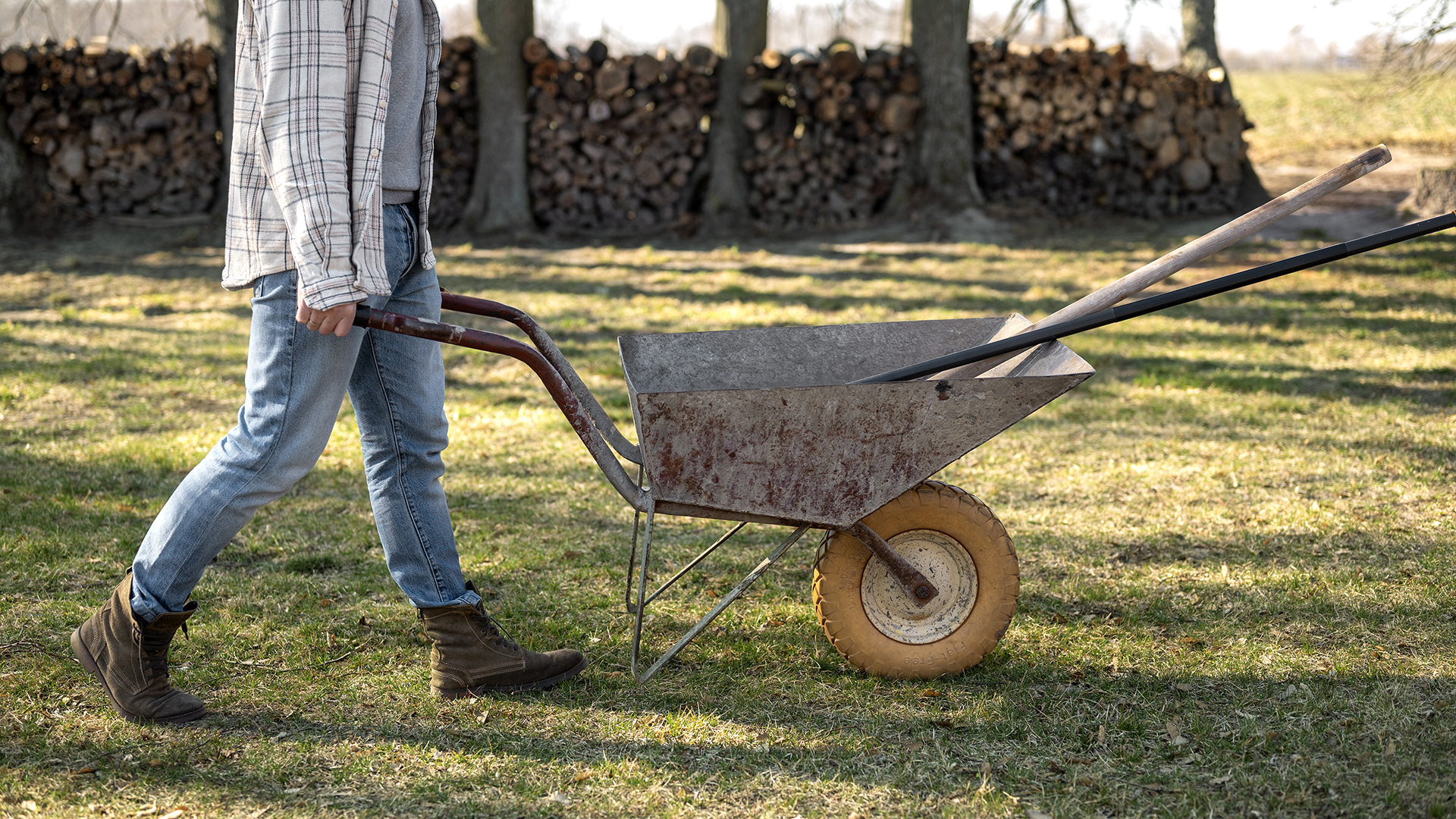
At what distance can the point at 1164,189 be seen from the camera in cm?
1010

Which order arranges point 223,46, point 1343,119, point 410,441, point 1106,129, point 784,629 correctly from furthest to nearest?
1. point 1343,119
2. point 223,46
3. point 1106,129
4. point 784,629
5. point 410,441

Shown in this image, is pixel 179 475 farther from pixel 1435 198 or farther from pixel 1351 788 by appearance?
pixel 1435 198

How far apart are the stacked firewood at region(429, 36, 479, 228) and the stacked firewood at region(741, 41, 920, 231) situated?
276 cm

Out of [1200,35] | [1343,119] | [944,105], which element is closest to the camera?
[944,105]

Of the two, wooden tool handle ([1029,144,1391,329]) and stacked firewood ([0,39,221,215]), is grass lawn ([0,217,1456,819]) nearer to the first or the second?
wooden tool handle ([1029,144,1391,329])

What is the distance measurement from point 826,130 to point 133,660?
29.0 ft

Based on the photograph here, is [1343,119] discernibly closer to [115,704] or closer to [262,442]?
[262,442]

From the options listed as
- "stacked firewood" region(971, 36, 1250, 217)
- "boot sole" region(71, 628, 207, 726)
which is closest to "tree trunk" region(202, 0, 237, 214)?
"stacked firewood" region(971, 36, 1250, 217)

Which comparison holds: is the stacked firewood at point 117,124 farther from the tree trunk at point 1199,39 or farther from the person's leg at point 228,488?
the tree trunk at point 1199,39

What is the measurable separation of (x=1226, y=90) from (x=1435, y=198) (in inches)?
88.2

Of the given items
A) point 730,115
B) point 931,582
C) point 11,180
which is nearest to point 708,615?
point 931,582

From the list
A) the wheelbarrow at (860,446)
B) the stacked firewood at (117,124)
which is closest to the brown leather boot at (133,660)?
the wheelbarrow at (860,446)

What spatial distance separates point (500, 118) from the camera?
10.2 metres

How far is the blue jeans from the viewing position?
2.18 meters
